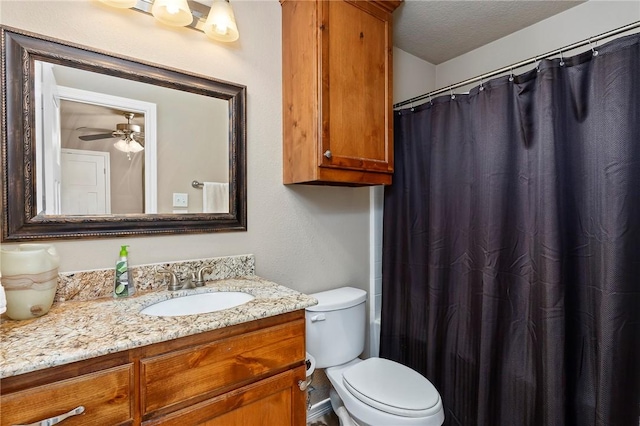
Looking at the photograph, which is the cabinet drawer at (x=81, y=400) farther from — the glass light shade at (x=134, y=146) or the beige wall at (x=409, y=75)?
the beige wall at (x=409, y=75)

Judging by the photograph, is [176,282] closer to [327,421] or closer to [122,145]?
[122,145]

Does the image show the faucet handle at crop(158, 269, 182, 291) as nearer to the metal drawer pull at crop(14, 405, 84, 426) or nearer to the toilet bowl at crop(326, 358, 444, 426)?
the metal drawer pull at crop(14, 405, 84, 426)

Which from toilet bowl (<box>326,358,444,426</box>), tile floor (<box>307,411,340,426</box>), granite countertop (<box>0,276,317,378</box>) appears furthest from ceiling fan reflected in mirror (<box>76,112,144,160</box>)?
tile floor (<box>307,411,340,426</box>)

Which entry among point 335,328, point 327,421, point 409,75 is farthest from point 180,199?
point 409,75

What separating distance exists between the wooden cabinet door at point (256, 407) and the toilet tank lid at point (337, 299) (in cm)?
47

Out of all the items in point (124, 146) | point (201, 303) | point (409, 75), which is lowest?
point (201, 303)

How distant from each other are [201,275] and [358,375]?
2.90 ft

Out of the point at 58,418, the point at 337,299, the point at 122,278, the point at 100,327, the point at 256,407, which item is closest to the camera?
the point at 58,418

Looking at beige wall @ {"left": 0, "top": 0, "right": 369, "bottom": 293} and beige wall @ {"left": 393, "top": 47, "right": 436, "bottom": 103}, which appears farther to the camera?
beige wall @ {"left": 393, "top": 47, "right": 436, "bottom": 103}

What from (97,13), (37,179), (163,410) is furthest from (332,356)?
(97,13)

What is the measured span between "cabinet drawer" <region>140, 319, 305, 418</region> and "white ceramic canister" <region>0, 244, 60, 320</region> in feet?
1.39

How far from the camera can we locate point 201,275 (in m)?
1.34

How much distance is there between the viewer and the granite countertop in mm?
710

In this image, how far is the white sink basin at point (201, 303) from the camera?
117 cm
